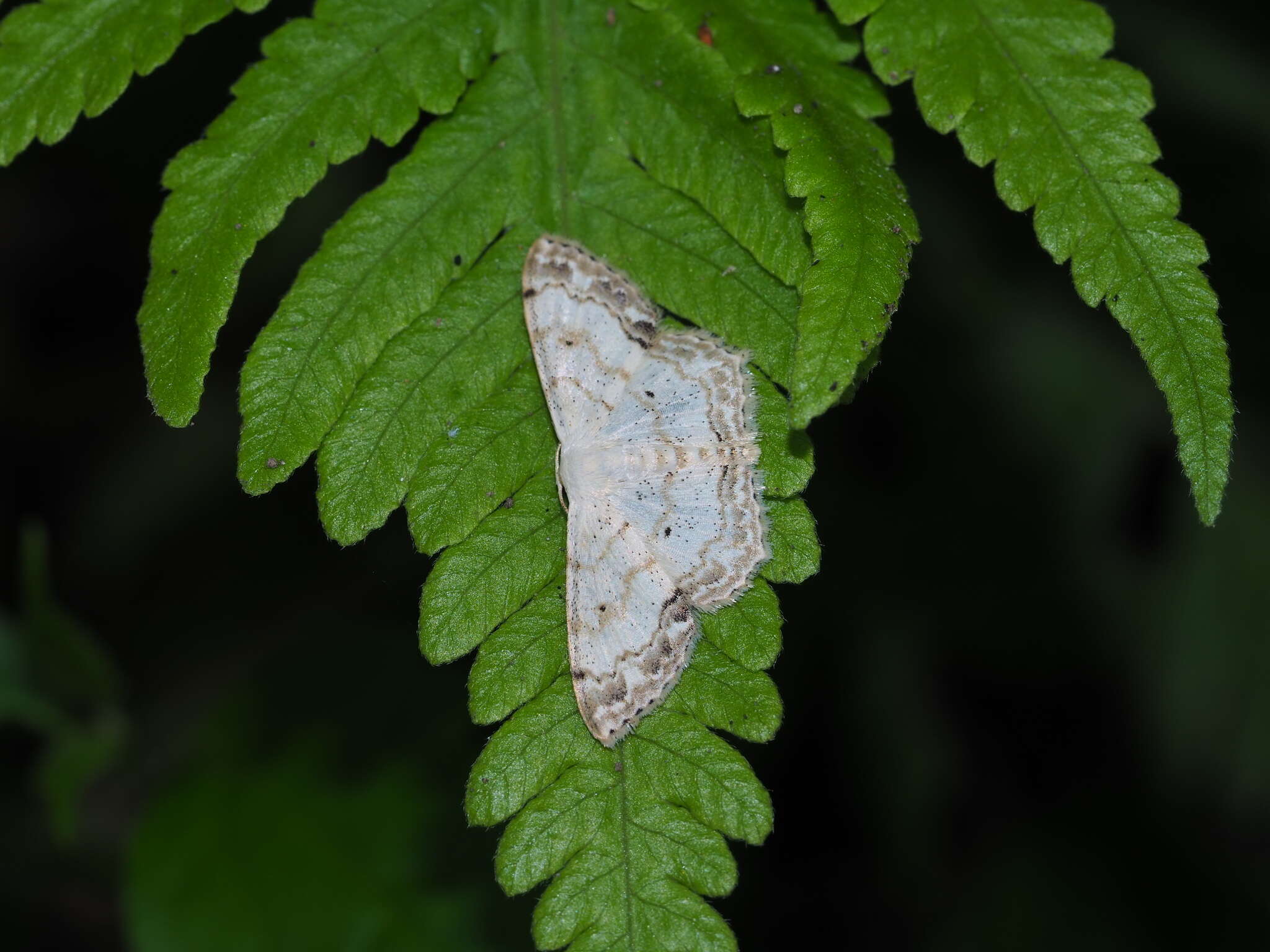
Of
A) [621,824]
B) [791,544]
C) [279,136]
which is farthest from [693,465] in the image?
[279,136]

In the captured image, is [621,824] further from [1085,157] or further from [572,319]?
[1085,157]

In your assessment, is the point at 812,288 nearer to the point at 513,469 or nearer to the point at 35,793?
the point at 513,469

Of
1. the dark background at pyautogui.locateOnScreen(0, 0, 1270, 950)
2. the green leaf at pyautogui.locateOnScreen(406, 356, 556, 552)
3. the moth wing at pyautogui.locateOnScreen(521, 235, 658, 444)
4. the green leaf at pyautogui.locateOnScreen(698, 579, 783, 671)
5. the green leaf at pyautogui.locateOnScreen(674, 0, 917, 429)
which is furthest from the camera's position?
the dark background at pyautogui.locateOnScreen(0, 0, 1270, 950)

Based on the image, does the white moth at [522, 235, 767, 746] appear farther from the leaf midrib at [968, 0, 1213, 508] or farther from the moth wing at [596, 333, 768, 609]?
the leaf midrib at [968, 0, 1213, 508]

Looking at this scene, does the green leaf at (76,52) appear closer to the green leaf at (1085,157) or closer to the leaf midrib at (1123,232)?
the green leaf at (1085,157)

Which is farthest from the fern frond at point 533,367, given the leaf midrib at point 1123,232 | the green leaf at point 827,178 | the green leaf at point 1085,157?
the leaf midrib at point 1123,232

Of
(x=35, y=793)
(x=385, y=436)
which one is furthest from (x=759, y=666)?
(x=35, y=793)

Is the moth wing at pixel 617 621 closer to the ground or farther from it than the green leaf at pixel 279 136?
closer to the ground

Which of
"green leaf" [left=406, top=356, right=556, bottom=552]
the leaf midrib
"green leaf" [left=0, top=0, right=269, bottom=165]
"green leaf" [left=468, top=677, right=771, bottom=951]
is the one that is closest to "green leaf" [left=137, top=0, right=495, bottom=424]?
"green leaf" [left=0, top=0, right=269, bottom=165]
